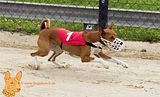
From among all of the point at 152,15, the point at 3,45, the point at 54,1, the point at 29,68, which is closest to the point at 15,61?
the point at 29,68

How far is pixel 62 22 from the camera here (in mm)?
11125

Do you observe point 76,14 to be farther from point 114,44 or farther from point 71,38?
point 114,44

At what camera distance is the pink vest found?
797 centimetres

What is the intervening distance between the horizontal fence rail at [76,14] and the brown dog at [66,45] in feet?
6.94

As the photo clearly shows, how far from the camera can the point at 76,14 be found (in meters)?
10.5

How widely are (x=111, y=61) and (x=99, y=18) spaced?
2.26 meters

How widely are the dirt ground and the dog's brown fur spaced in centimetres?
25

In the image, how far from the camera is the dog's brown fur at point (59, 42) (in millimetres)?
7801

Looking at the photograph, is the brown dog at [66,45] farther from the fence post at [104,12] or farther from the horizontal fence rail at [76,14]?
the horizontal fence rail at [76,14]

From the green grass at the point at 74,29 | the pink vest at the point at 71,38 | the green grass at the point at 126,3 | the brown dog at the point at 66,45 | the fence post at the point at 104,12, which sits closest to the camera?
the brown dog at the point at 66,45

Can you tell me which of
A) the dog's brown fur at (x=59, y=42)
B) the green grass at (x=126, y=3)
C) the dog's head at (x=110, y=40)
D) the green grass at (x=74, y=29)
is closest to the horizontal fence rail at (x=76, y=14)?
the green grass at (x=74, y=29)

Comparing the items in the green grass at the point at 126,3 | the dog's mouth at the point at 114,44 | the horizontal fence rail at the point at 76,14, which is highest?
the dog's mouth at the point at 114,44

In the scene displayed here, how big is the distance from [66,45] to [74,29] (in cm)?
274

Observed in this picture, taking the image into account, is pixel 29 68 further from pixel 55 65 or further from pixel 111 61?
pixel 111 61
